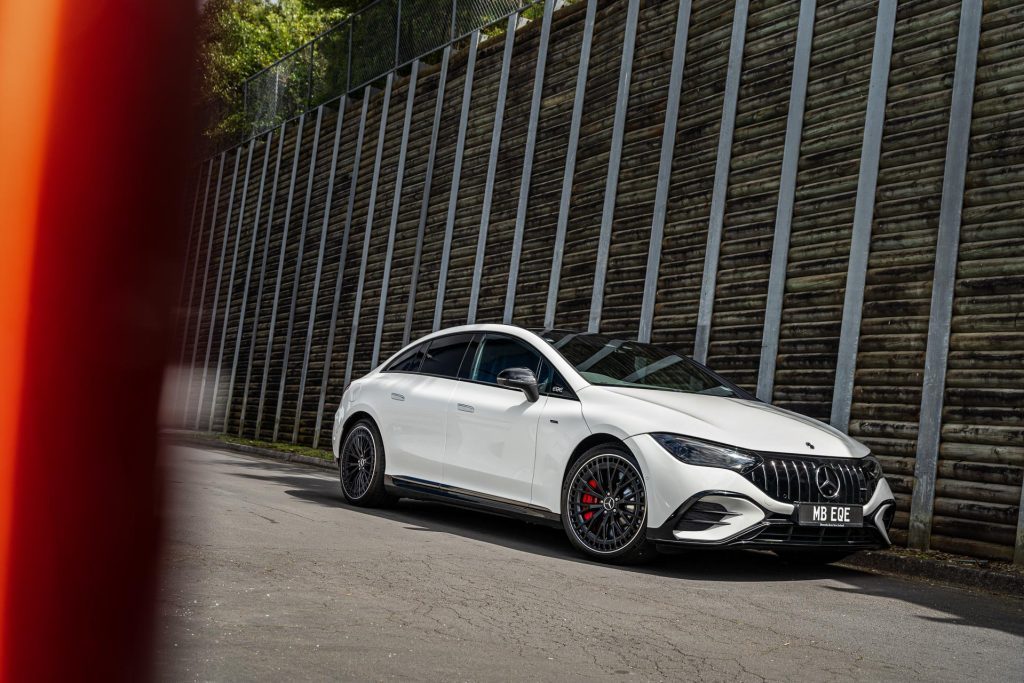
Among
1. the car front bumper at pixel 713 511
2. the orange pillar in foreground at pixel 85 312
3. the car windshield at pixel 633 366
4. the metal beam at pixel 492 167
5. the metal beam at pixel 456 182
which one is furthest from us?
the metal beam at pixel 456 182

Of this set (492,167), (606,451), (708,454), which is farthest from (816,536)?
(492,167)

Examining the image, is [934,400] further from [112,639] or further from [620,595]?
[112,639]

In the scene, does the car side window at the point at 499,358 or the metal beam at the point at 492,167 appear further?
the metal beam at the point at 492,167

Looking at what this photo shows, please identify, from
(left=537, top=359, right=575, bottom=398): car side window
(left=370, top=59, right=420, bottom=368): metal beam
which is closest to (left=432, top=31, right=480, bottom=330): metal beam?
(left=370, top=59, right=420, bottom=368): metal beam

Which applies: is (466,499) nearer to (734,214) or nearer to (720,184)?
(734,214)

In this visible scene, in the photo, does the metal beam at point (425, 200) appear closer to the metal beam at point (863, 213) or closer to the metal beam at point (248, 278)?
the metal beam at point (248, 278)

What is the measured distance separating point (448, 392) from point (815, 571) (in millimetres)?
3101

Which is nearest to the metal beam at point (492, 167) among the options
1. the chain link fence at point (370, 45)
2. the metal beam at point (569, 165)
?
the chain link fence at point (370, 45)

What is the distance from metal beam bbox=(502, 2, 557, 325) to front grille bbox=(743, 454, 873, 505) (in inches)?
329

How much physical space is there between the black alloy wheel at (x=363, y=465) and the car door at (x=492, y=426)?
98cm

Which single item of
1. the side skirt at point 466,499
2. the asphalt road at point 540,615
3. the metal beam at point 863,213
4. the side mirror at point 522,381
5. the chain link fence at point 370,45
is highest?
the chain link fence at point 370,45

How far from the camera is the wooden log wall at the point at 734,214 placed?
8.22 meters

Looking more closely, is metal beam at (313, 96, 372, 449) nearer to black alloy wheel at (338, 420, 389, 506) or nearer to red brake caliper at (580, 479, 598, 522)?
black alloy wheel at (338, 420, 389, 506)

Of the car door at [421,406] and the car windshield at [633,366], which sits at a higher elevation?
the car windshield at [633,366]
